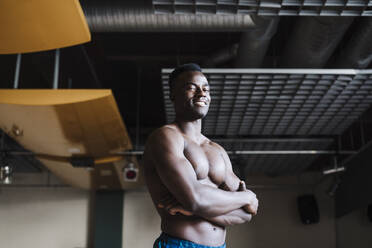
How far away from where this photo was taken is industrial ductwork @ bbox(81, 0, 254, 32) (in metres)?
4.09

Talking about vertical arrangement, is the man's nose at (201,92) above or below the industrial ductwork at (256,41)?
below

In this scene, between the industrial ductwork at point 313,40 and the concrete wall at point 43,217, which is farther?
the concrete wall at point 43,217

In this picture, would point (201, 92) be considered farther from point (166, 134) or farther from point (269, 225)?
point (269, 225)

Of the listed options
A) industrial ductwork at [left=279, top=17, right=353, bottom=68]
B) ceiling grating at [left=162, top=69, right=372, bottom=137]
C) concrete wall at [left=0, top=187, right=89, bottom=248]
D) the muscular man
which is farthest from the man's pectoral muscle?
concrete wall at [left=0, top=187, right=89, bottom=248]

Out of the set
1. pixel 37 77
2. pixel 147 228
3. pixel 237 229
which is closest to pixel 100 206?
pixel 147 228

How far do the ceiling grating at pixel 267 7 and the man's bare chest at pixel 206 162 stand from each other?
1.75 metres

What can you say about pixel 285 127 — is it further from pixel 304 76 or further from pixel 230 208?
pixel 230 208

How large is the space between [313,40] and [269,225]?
20.6 ft

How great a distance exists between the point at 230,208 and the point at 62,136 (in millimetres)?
4055

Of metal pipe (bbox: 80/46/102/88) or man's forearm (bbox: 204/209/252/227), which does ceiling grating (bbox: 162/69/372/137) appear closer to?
metal pipe (bbox: 80/46/102/88)

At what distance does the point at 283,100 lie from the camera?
543 cm

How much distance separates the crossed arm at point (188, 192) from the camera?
1489 millimetres

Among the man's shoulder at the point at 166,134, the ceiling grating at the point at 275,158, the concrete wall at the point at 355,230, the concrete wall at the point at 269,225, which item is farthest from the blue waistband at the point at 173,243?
the concrete wall at the point at 269,225

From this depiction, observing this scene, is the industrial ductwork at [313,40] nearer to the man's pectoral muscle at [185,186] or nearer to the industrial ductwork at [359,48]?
the industrial ductwork at [359,48]
